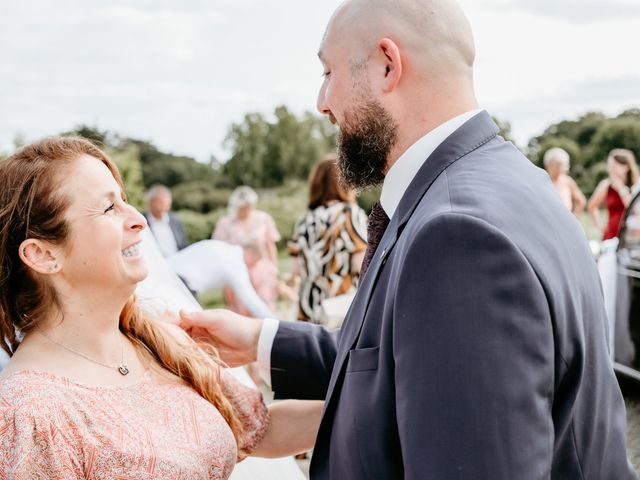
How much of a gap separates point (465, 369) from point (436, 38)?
81 centimetres

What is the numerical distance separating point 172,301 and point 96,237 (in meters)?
0.59

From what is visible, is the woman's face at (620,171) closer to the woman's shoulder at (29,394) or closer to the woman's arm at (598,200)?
the woman's arm at (598,200)

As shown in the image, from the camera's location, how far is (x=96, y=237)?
1.83 meters

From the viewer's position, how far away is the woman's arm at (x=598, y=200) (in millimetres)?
8820

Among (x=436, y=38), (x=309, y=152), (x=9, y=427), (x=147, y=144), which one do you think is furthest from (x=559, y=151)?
(x=147, y=144)

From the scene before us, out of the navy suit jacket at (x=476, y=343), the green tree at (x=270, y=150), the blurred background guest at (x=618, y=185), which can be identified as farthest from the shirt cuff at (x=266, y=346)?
the green tree at (x=270, y=150)

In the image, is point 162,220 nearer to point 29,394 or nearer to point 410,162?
point 29,394

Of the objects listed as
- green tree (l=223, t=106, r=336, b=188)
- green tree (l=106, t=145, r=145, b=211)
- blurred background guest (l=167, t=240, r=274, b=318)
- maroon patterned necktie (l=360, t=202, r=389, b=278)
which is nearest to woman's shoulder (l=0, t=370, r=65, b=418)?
maroon patterned necktie (l=360, t=202, r=389, b=278)

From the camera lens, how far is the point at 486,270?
1.16m

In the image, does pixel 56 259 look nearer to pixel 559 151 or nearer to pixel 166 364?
pixel 166 364

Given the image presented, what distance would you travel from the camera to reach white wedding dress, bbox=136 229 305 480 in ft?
7.57

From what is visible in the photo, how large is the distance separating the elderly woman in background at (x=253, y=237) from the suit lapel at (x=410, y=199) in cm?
602

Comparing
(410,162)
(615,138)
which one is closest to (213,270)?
(410,162)

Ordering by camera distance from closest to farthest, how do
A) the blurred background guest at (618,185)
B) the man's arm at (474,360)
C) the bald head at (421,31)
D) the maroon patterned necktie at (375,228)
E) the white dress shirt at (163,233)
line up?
the man's arm at (474,360)
the bald head at (421,31)
the maroon patterned necktie at (375,228)
the white dress shirt at (163,233)
the blurred background guest at (618,185)
